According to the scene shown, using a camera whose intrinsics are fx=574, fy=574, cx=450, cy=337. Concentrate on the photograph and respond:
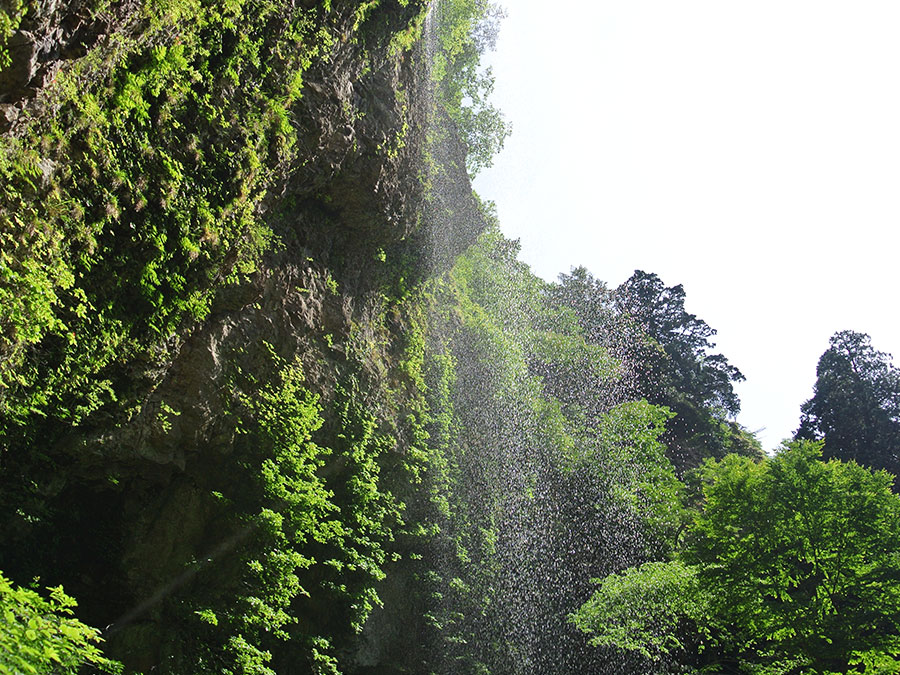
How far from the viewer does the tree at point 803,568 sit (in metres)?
10.6

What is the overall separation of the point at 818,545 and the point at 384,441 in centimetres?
885

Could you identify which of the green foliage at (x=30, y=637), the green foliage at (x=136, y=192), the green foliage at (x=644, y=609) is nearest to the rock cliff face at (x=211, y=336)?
the green foliage at (x=136, y=192)

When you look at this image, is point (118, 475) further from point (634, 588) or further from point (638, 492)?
point (638, 492)

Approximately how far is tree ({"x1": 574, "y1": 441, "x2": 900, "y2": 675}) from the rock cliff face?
7.28 m

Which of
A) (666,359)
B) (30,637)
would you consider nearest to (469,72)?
(666,359)

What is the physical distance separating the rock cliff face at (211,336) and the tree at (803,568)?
728 centimetres

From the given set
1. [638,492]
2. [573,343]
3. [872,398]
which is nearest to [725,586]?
[638,492]

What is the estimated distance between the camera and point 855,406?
88.9 ft

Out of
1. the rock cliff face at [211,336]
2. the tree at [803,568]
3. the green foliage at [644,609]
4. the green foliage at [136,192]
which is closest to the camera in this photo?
the green foliage at [136,192]

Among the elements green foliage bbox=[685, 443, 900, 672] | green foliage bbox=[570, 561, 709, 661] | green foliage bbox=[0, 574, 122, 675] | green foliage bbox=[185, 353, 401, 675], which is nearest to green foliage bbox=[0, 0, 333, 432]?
green foliage bbox=[185, 353, 401, 675]

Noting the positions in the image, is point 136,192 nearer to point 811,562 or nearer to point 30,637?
point 30,637

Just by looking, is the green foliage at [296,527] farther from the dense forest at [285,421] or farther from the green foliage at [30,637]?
the green foliage at [30,637]

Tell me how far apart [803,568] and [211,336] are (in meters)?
12.1

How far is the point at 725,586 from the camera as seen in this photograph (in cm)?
1191
